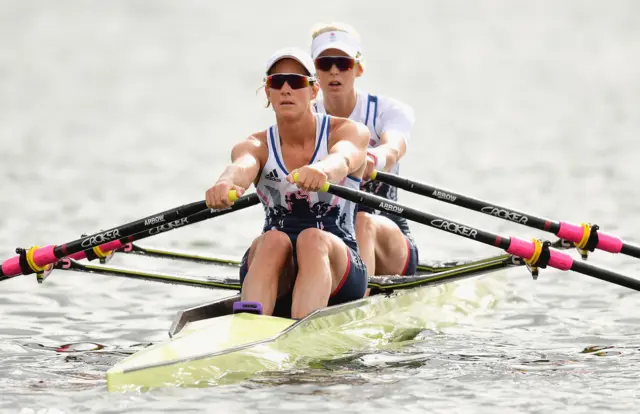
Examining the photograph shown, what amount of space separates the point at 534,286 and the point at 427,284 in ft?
11.7

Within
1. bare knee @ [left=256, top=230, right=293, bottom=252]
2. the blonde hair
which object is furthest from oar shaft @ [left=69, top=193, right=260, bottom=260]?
the blonde hair

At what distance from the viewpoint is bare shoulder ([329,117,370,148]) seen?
10.5 meters

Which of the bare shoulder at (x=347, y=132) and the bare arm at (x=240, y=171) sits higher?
the bare shoulder at (x=347, y=132)

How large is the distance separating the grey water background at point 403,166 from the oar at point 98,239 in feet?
2.13

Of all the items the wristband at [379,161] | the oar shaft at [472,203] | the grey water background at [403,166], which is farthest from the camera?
the wristband at [379,161]

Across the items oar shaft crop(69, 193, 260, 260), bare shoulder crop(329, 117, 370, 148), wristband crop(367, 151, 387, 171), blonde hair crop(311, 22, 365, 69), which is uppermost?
blonde hair crop(311, 22, 365, 69)

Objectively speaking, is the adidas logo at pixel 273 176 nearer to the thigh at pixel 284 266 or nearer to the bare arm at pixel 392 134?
the thigh at pixel 284 266

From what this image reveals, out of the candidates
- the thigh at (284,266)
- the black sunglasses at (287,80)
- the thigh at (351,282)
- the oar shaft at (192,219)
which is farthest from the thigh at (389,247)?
the black sunglasses at (287,80)

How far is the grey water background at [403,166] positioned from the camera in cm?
962

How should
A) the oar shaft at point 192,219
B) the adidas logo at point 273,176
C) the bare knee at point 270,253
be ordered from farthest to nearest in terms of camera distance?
the oar shaft at point 192,219
the adidas logo at point 273,176
the bare knee at point 270,253

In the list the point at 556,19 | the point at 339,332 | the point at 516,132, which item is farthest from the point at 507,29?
the point at 339,332

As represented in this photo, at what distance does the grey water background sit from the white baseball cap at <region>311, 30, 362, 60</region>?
8.34 ft

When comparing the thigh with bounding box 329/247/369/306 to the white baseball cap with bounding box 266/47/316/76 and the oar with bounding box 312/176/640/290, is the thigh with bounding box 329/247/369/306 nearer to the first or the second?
the oar with bounding box 312/176/640/290

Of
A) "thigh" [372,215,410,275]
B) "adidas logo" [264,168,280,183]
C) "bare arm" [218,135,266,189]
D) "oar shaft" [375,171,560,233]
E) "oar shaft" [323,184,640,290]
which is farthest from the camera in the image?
"thigh" [372,215,410,275]
